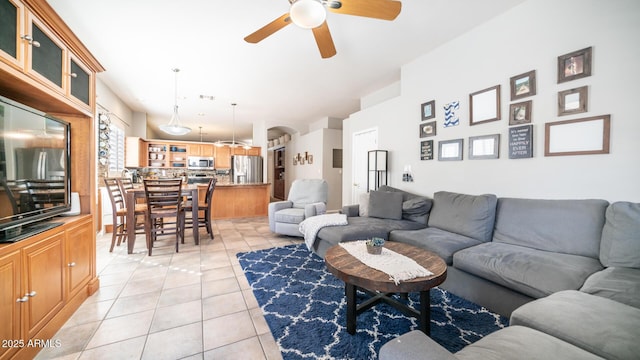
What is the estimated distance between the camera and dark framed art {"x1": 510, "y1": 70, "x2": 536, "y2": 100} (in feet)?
7.65

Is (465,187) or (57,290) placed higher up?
(465,187)

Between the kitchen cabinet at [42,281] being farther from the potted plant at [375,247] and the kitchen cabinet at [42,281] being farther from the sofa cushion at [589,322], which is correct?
the sofa cushion at [589,322]

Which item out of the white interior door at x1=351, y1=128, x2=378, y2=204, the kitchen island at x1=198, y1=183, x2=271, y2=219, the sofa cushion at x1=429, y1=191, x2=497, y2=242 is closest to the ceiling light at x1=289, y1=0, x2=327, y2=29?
the sofa cushion at x1=429, y1=191, x2=497, y2=242

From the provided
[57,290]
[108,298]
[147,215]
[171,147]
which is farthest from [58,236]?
[171,147]

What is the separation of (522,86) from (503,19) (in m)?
0.78

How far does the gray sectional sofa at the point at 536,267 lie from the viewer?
3.00 ft

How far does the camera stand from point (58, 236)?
1705 millimetres

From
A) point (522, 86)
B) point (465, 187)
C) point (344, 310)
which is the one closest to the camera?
point (344, 310)

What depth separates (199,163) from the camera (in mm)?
7715

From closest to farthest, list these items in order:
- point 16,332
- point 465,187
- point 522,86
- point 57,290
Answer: point 16,332 → point 57,290 → point 522,86 → point 465,187

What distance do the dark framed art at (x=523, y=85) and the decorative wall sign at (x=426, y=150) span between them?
1.06m

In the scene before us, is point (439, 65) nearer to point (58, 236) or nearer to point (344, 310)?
point (344, 310)

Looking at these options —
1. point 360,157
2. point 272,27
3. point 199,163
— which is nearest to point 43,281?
point 272,27

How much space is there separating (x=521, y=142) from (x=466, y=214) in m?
0.89
